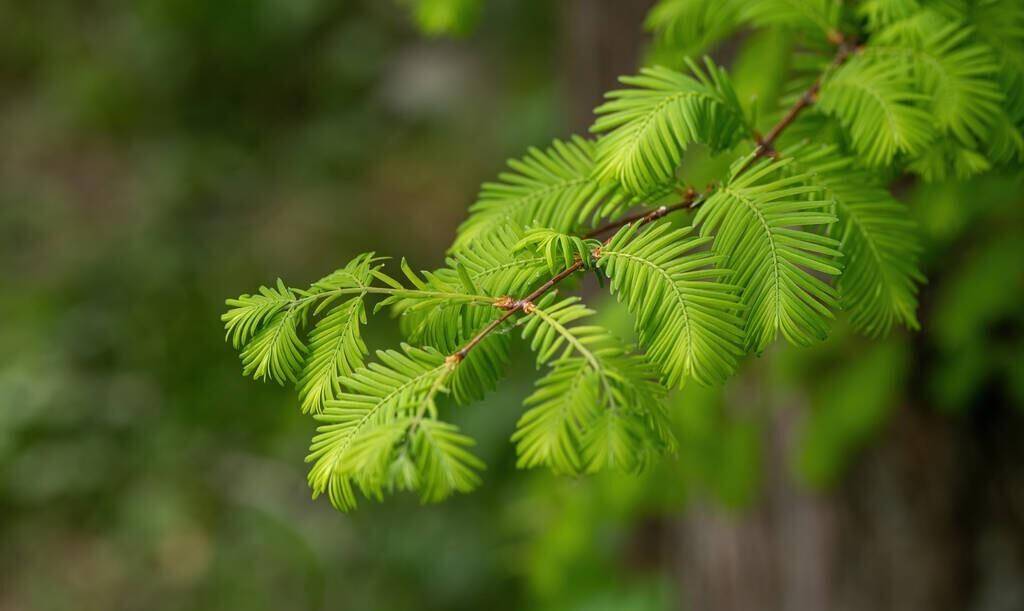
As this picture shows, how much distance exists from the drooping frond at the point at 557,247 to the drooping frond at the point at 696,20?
0.44 m

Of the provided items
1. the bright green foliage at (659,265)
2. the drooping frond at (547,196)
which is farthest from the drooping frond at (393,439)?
the drooping frond at (547,196)

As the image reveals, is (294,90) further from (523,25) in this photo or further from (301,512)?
(301,512)

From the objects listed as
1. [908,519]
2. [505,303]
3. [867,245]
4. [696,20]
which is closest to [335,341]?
[505,303]

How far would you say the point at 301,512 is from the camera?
3645 millimetres

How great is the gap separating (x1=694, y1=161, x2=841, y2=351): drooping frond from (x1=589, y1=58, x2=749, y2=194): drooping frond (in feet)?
0.20

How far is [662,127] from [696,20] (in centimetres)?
36

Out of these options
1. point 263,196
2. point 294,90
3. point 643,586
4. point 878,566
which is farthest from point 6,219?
point 878,566

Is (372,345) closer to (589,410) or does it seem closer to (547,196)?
(547,196)

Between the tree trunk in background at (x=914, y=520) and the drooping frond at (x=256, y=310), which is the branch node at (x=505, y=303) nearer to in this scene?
the drooping frond at (x=256, y=310)

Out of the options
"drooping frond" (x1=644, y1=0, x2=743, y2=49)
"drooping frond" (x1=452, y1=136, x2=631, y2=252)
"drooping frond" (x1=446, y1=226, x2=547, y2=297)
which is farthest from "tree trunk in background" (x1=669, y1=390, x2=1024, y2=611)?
"drooping frond" (x1=446, y1=226, x2=547, y2=297)

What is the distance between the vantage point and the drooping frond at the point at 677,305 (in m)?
0.62

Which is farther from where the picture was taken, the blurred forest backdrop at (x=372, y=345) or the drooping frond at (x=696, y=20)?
the blurred forest backdrop at (x=372, y=345)

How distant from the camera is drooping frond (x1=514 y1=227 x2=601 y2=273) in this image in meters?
0.63

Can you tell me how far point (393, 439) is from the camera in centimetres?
54
